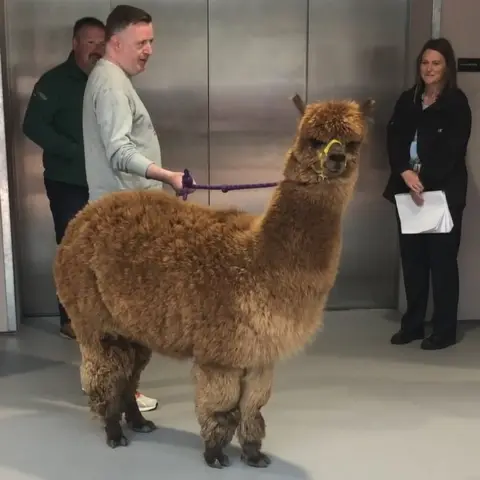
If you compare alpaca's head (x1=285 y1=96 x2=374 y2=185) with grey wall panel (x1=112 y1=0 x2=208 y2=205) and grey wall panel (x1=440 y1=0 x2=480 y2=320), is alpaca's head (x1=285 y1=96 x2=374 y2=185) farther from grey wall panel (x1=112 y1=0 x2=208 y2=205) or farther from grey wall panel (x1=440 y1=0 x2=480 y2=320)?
grey wall panel (x1=112 y1=0 x2=208 y2=205)

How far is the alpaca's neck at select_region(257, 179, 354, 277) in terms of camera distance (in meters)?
2.46

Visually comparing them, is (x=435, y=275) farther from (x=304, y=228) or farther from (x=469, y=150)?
(x=304, y=228)

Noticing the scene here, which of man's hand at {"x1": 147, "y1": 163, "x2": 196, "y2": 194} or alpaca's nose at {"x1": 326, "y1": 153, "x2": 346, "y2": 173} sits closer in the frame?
alpaca's nose at {"x1": 326, "y1": 153, "x2": 346, "y2": 173}

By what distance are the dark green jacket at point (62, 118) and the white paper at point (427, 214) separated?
1.84 m

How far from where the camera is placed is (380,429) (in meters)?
3.19

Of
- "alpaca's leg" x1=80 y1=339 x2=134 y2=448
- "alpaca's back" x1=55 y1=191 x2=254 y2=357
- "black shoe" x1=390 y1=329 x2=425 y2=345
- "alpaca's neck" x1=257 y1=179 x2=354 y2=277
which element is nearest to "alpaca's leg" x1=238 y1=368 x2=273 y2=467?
"alpaca's back" x1=55 y1=191 x2=254 y2=357

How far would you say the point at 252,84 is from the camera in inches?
190

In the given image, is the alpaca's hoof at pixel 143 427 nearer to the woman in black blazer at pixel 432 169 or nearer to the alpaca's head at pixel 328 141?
the alpaca's head at pixel 328 141

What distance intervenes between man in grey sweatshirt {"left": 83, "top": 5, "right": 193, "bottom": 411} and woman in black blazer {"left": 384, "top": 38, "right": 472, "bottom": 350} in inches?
68.8

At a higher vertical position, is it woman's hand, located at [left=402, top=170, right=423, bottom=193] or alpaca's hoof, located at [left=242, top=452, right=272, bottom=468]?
woman's hand, located at [left=402, top=170, right=423, bottom=193]

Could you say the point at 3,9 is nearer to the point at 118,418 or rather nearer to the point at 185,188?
the point at 185,188

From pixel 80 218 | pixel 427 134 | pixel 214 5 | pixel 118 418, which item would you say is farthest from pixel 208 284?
pixel 214 5

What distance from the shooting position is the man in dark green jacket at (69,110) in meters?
4.04

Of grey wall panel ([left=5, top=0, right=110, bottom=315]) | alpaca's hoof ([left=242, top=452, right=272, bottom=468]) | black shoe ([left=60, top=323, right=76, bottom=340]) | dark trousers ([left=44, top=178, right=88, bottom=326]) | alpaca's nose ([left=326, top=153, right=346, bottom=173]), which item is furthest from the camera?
grey wall panel ([left=5, top=0, right=110, bottom=315])
